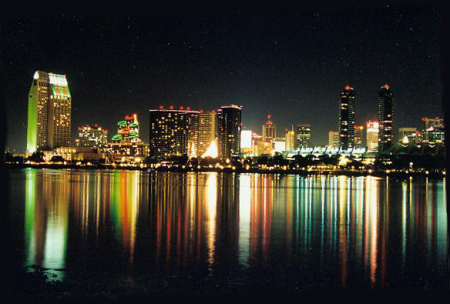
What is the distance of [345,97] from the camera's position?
329 ft

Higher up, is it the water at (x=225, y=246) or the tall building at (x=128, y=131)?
the tall building at (x=128, y=131)

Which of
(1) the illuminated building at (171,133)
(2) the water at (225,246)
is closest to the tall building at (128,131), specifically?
(1) the illuminated building at (171,133)

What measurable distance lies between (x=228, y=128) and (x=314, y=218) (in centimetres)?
7489

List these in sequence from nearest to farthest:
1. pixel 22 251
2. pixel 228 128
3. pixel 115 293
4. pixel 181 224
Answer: pixel 115 293 → pixel 22 251 → pixel 181 224 → pixel 228 128

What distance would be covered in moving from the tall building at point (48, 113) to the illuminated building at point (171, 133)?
12.8 m

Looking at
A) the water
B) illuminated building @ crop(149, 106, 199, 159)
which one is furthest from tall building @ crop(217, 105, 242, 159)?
the water

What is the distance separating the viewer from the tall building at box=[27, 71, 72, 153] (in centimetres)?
6306

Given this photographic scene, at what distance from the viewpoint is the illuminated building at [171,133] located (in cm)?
8025

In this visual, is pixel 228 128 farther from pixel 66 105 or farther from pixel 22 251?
pixel 22 251

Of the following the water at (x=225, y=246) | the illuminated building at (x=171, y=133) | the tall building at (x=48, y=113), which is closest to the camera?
the water at (x=225, y=246)

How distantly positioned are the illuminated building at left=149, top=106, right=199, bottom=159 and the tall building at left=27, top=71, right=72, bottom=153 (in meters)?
12.8

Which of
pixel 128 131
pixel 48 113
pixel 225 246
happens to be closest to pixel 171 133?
pixel 128 131

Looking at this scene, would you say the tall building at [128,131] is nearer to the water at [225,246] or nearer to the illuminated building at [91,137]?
the illuminated building at [91,137]

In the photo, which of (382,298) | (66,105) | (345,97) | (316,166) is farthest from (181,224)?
(345,97)
